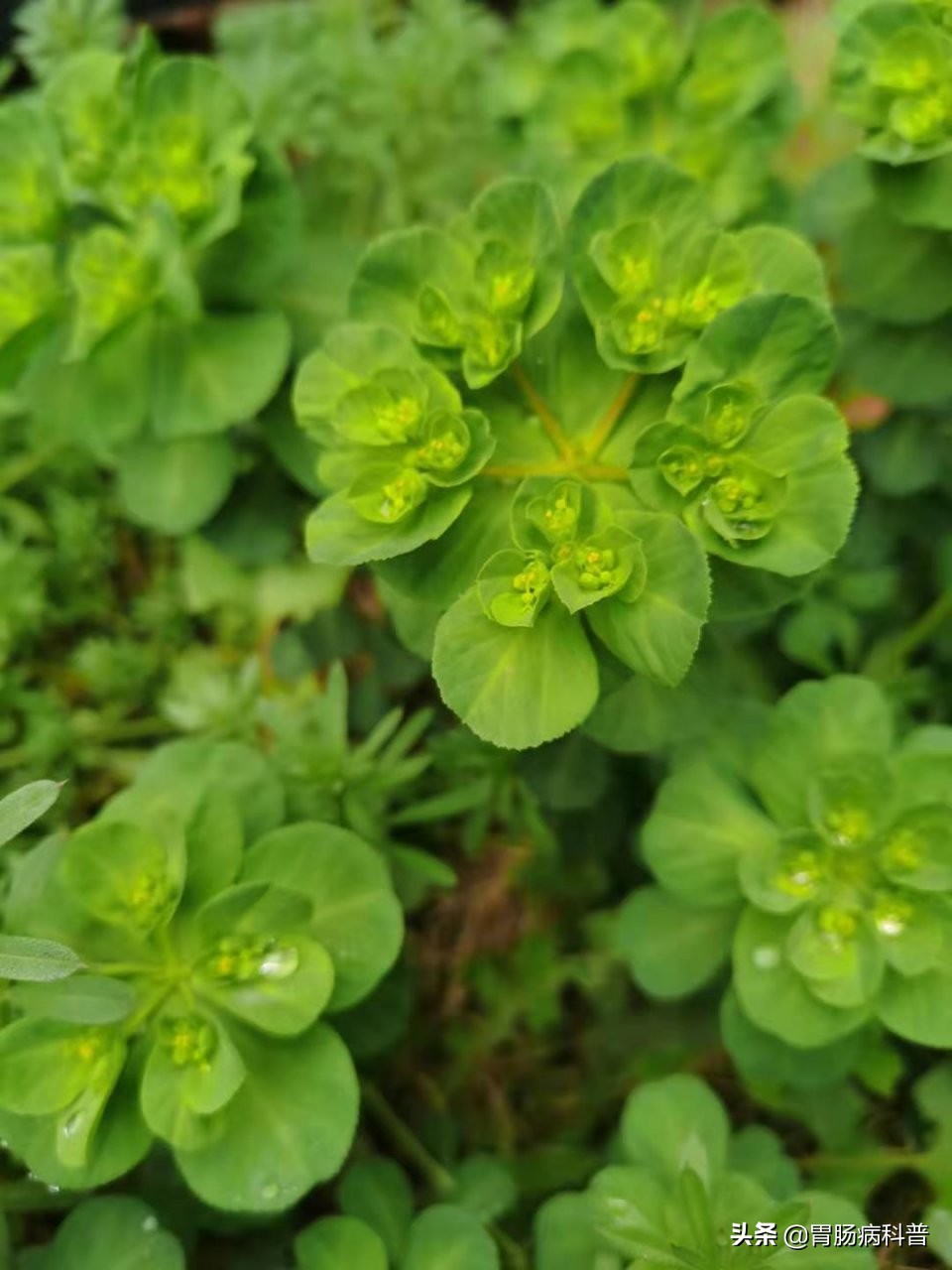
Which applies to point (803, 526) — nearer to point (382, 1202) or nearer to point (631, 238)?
point (631, 238)

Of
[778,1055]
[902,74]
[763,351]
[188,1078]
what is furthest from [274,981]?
[902,74]

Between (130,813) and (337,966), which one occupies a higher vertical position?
(130,813)

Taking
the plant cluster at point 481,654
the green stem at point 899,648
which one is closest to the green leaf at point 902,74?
the plant cluster at point 481,654

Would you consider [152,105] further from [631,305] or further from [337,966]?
[337,966]

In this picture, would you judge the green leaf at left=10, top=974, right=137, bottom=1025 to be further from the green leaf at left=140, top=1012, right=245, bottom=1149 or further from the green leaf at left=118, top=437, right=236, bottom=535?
the green leaf at left=118, top=437, right=236, bottom=535

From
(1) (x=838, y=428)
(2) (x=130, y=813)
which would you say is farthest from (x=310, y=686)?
(1) (x=838, y=428)

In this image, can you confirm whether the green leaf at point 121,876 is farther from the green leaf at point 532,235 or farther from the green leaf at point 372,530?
the green leaf at point 532,235

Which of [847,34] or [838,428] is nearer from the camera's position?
[838,428]

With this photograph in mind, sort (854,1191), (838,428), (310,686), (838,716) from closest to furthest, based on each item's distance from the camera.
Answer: (838,428) → (838,716) → (854,1191) → (310,686)
